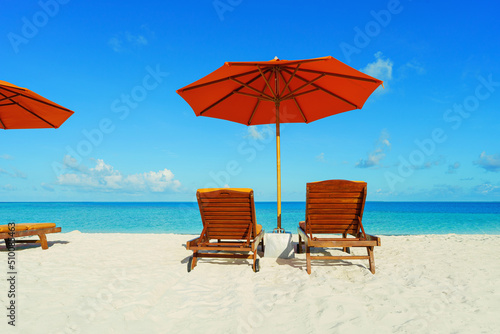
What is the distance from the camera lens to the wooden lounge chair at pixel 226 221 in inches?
149

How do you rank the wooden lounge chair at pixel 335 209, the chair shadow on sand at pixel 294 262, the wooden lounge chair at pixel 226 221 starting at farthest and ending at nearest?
1. the chair shadow on sand at pixel 294 262
2. the wooden lounge chair at pixel 335 209
3. the wooden lounge chair at pixel 226 221

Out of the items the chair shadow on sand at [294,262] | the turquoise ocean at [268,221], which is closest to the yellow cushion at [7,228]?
the chair shadow on sand at [294,262]

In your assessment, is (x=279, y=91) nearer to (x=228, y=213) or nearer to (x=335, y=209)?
(x=335, y=209)

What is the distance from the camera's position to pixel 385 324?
2.15 meters

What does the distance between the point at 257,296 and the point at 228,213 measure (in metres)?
1.37

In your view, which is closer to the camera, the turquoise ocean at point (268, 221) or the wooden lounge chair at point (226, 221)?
the wooden lounge chair at point (226, 221)

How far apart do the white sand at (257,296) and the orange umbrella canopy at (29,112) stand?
2954 mm

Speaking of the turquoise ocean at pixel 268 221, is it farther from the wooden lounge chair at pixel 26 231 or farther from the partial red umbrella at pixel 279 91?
the partial red umbrella at pixel 279 91

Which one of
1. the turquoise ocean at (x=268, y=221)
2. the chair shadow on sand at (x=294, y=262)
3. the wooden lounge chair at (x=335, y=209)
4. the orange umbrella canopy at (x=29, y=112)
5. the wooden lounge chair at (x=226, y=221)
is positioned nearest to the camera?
the wooden lounge chair at (x=226, y=221)

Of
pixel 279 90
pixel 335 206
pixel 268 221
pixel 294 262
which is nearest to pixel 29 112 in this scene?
pixel 279 90

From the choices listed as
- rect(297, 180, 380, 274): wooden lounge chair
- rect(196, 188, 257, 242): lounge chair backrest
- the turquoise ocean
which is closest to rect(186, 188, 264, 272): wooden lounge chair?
rect(196, 188, 257, 242): lounge chair backrest

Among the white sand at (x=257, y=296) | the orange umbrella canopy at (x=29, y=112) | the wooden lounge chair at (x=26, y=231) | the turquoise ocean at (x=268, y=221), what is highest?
the orange umbrella canopy at (x=29, y=112)

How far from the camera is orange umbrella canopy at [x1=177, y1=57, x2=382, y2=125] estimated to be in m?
4.23

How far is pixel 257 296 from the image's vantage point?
2.82 metres
